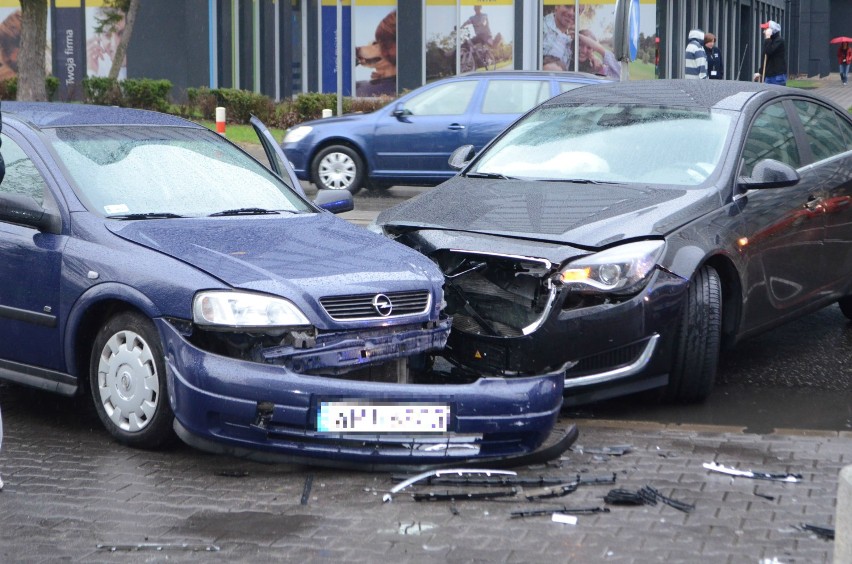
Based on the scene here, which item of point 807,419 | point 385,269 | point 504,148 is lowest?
point 807,419

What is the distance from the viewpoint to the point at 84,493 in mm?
5141

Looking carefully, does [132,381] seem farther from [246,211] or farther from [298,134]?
[298,134]

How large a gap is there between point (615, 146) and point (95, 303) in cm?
322

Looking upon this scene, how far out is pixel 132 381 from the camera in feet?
18.6

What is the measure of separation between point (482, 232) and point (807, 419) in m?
1.89

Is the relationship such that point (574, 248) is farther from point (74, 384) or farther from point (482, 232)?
point (74, 384)

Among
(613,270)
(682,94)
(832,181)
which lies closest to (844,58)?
(832,181)

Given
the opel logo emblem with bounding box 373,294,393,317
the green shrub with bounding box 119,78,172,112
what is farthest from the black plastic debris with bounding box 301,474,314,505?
the green shrub with bounding box 119,78,172,112

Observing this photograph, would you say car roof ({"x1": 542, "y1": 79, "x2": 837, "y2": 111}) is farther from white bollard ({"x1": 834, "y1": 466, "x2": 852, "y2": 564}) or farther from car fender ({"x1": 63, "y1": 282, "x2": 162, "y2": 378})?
white bollard ({"x1": 834, "y1": 466, "x2": 852, "y2": 564})

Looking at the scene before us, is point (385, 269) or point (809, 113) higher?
point (809, 113)

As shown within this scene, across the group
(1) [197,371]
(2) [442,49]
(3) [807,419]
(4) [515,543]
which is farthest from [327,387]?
(2) [442,49]

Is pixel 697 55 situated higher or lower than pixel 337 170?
higher

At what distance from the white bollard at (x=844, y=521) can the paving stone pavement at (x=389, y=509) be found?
987mm

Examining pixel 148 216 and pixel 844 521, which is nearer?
pixel 844 521
